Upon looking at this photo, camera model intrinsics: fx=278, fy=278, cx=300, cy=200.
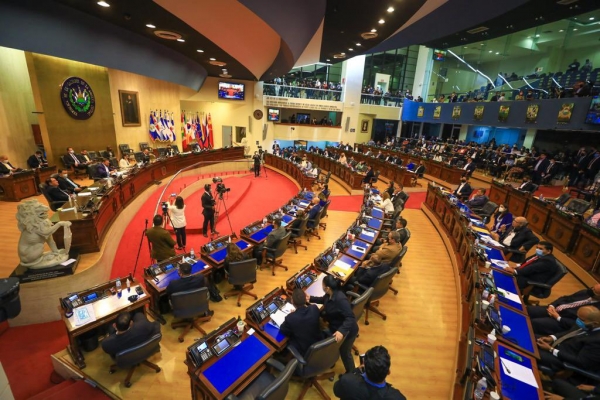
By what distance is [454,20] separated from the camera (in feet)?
28.2

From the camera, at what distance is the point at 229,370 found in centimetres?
281

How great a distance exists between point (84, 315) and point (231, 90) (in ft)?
57.4

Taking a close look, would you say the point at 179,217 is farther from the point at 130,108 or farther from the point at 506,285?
the point at 130,108

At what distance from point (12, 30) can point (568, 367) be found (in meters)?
12.7

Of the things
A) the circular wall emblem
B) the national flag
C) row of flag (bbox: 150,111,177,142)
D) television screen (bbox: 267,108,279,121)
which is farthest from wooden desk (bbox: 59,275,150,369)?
television screen (bbox: 267,108,279,121)

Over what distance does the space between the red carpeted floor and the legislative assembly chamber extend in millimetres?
107

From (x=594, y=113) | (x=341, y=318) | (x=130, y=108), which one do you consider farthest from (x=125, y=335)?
(x=594, y=113)

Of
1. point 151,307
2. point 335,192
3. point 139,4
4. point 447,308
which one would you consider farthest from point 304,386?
point 335,192

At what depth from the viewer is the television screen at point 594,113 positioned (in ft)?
33.4

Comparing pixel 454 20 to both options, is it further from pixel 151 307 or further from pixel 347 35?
pixel 151 307

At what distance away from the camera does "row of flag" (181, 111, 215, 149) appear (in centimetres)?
1850

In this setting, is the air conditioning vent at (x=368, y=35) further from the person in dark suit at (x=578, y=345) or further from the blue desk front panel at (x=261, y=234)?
the person in dark suit at (x=578, y=345)

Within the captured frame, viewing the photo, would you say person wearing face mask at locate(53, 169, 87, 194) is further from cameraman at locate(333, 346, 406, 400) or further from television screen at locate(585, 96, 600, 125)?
television screen at locate(585, 96, 600, 125)

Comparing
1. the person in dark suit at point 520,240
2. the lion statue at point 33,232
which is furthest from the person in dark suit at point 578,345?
the lion statue at point 33,232
